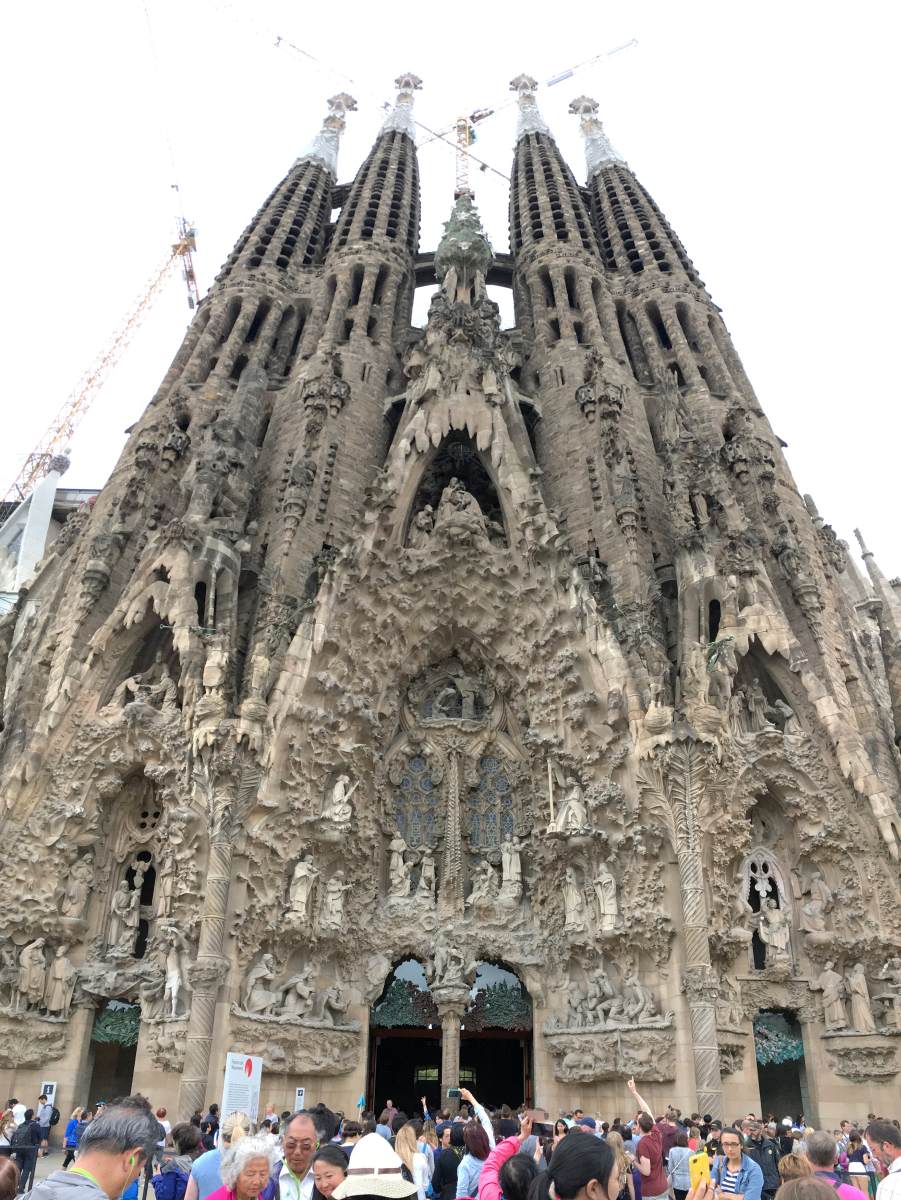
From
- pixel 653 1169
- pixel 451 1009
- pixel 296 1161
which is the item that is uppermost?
pixel 451 1009

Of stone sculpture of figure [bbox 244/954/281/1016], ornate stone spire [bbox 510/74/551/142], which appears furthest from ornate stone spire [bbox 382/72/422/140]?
stone sculpture of figure [bbox 244/954/281/1016]

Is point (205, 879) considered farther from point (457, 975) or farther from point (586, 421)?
point (586, 421)

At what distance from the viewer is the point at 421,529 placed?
17.3 metres

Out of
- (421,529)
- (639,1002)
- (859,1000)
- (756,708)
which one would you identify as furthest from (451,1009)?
(421,529)

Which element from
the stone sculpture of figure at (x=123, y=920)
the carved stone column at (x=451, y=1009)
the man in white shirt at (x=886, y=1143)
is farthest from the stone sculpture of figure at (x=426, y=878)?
the man in white shirt at (x=886, y=1143)

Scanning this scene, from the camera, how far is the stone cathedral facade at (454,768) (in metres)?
13.3

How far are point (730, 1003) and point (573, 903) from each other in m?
2.78

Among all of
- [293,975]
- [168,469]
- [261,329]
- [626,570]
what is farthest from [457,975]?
[261,329]

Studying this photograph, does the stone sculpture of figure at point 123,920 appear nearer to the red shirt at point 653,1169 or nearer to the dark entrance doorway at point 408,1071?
the dark entrance doorway at point 408,1071

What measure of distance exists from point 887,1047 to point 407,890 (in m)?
7.97

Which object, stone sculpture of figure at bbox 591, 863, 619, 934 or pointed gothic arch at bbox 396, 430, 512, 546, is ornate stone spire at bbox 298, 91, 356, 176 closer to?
pointed gothic arch at bbox 396, 430, 512, 546

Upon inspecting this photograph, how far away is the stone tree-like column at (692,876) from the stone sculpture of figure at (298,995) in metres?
5.86

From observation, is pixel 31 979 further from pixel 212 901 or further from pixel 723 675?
pixel 723 675

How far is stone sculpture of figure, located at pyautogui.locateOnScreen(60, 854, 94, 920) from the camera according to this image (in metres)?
13.9
